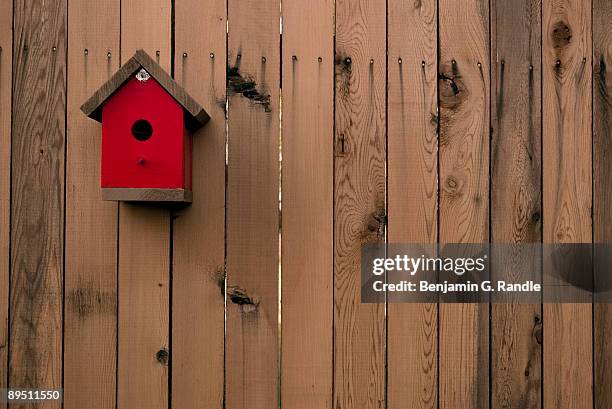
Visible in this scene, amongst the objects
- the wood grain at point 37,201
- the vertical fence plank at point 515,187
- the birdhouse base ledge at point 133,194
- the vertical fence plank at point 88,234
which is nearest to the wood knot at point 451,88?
the vertical fence plank at point 515,187

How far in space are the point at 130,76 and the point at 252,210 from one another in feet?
1.74

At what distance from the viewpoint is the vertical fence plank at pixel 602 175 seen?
73.3 inches

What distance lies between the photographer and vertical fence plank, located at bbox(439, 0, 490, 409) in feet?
6.08

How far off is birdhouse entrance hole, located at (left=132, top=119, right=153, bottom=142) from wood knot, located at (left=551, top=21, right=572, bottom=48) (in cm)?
128

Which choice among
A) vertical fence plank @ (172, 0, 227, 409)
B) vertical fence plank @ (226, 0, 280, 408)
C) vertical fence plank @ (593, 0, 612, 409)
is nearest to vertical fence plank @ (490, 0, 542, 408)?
vertical fence plank @ (593, 0, 612, 409)

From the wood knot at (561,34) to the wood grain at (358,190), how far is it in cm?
54

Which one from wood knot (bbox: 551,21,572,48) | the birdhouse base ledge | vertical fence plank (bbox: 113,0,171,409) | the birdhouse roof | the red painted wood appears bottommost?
vertical fence plank (bbox: 113,0,171,409)

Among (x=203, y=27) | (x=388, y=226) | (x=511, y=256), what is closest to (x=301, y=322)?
(x=388, y=226)

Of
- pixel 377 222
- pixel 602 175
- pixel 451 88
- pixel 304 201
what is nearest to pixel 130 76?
pixel 304 201

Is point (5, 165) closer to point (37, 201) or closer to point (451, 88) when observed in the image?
point (37, 201)

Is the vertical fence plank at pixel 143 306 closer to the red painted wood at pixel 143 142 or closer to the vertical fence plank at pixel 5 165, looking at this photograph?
the red painted wood at pixel 143 142

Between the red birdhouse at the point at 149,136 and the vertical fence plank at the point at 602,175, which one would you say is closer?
the red birdhouse at the point at 149,136

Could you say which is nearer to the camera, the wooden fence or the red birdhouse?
the red birdhouse

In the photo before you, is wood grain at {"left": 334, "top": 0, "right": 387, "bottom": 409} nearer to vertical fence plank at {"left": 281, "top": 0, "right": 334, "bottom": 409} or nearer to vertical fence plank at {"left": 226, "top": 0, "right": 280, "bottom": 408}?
vertical fence plank at {"left": 281, "top": 0, "right": 334, "bottom": 409}
